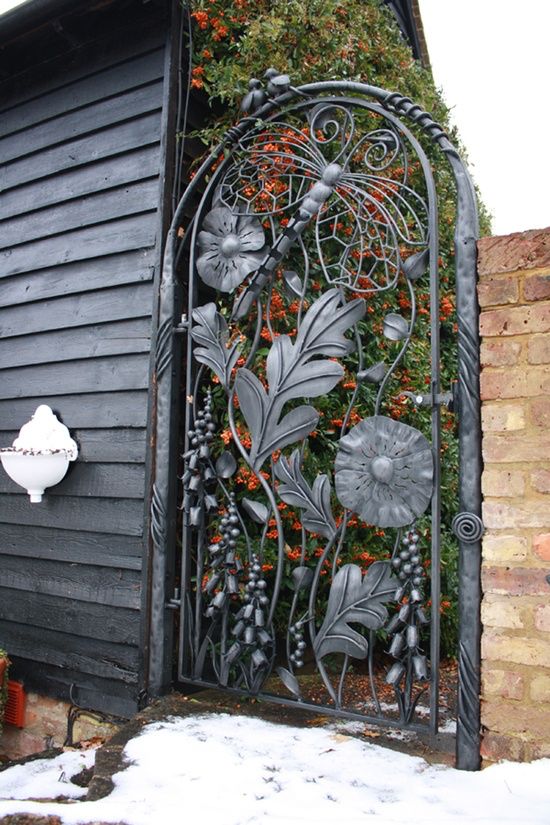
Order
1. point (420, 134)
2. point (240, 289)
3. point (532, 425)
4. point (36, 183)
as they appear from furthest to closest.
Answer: point (420, 134) < point (36, 183) < point (240, 289) < point (532, 425)

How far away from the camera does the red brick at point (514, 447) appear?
200 cm

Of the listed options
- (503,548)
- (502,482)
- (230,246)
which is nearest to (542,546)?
(503,548)

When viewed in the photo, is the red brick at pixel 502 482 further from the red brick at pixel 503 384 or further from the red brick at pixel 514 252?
the red brick at pixel 514 252

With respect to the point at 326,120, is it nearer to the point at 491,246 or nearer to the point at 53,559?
the point at 491,246

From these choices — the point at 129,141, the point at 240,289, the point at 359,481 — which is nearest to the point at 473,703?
the point at 359,481

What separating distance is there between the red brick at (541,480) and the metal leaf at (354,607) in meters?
0.59

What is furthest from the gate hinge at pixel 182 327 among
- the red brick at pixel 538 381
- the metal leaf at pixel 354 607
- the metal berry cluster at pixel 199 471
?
the red brick at pixel 538 381

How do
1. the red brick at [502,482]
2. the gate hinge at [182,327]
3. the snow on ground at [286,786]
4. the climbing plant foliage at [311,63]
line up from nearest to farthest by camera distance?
the snow on ground at [286,786]
the red brick at [502,482]
the gate hinge at [182,327]
the climbing plant foliage at [311,63]

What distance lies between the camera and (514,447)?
6.73ft

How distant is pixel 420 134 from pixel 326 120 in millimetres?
1630

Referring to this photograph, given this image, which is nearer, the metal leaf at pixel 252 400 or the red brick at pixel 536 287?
the red brick at pixel 536 287

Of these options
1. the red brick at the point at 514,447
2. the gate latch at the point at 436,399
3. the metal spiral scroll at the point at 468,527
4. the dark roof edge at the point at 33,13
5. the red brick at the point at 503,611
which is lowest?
the red brick at the point at 503,611

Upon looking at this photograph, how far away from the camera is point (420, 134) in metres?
4.05

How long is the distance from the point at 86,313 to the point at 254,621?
1.62 m
